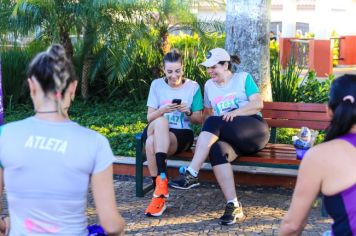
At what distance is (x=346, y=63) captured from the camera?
21.1 metres

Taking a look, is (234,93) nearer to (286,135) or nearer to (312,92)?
(286,135)

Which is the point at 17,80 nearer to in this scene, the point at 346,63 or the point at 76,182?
the point at 76,182

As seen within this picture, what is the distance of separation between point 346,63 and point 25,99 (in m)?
14.1

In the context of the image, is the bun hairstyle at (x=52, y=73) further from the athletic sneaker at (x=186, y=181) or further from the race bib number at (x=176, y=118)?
the race bib number at (x=176, y=118)

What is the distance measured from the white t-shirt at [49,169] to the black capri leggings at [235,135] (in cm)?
268

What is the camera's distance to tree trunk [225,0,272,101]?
679 cm

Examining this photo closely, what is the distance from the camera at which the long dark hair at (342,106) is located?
2.45 meters

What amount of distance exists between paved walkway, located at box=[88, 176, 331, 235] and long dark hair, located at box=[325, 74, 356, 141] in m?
1.78

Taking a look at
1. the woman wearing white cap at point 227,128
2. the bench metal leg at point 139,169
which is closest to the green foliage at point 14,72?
the bench metal leg at point 139,169

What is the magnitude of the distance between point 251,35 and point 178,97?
1.86m

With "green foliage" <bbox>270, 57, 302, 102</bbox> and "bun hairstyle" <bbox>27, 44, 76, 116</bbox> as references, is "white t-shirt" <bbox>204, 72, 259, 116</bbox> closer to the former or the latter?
"green foliage" <bbox>270, 57, 302, 102</bbox>

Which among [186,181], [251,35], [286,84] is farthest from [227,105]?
[286,84]

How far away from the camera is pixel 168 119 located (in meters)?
5.52

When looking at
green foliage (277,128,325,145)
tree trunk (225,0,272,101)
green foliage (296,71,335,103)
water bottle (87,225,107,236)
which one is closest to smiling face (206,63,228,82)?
tree trunk (225,0,272,101)
